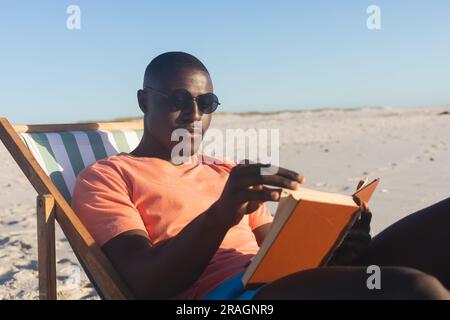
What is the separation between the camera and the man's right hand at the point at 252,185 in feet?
5.59

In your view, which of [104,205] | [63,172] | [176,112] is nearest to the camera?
[104,205]

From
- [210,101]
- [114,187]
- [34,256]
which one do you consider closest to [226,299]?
[114,187]

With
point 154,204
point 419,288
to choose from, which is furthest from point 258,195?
point 154,204

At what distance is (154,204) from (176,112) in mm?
407

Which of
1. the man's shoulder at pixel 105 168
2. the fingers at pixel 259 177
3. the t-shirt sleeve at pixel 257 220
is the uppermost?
the fingers at pixel 259 177

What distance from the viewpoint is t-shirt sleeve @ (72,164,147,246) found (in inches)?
84.0

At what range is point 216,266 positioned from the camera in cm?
220

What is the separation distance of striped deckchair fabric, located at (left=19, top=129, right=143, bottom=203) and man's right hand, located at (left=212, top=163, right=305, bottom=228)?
1.39 meters

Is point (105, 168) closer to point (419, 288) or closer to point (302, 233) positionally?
point (302, 233)

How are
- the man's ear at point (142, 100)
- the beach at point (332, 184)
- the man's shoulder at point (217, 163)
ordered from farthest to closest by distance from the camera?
1. the beach at point (332, 184)
2. the man's shoulder at point (217, 163)
3. the man's ear at point (142, 100)

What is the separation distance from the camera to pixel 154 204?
2.28 meters

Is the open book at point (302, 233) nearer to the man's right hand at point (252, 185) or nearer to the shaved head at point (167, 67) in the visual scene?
the man's right hand at point (252, 185)

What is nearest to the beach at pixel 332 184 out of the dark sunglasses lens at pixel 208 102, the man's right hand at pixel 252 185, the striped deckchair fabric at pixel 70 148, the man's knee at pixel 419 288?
the striped deckchair fabric at pixel 70 148

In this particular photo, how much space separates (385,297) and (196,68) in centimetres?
130
